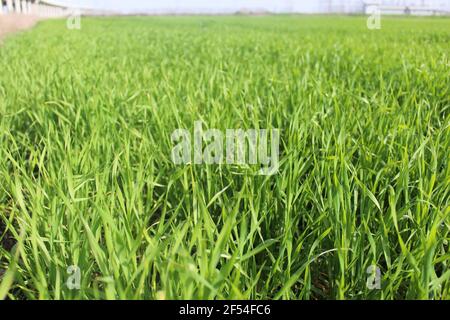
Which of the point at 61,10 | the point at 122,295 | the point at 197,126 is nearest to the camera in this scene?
the point at 122,295

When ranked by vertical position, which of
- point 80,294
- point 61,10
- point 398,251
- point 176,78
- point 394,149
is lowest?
point 398,251

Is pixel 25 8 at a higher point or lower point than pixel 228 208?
higher

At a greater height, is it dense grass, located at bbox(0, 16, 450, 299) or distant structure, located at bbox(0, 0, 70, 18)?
distant structure, located at bbox(0, 0, 70, 18)

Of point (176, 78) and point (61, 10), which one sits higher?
point (61, 10)

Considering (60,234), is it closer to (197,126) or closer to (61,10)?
(197,126)

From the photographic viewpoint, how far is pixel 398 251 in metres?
1.21

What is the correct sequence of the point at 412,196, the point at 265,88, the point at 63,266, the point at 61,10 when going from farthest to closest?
the point at 61,10 → the point at 265,88 → the point at 412,196 → the point at 63,266

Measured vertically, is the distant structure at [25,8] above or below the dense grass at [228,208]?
above

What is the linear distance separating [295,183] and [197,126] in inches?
22.3

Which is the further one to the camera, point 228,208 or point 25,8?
point 25,8

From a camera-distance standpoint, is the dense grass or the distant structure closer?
the dense grass

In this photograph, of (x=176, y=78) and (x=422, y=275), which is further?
(x=176, y=78)

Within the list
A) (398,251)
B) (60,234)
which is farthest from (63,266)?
(398,251)

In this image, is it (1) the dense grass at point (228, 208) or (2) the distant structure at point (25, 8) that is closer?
(1) the dense grass at point (228, 208)
